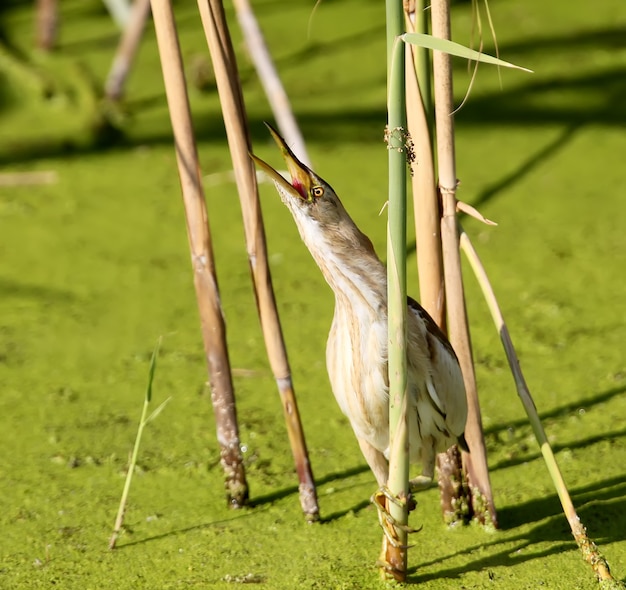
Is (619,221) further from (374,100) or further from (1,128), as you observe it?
(1,128)

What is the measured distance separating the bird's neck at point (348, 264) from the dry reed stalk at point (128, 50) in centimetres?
205

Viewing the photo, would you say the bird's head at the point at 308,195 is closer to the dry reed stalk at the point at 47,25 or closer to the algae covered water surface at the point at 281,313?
the algae covered water surface at the point at 281,313

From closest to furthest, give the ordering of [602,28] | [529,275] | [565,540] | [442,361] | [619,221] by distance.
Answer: [442,361]
[565,540]
[529,275]
[619,221]
[602,28]

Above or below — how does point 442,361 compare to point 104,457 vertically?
above

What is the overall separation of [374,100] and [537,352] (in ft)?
4.75

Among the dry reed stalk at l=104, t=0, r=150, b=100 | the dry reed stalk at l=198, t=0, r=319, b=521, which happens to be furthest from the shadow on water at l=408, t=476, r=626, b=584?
the dry reed stalk at l=104, t=0, r=150, b=100

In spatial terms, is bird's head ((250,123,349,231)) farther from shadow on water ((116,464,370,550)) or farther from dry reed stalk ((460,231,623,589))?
shadow on water ((116,464,370,550))

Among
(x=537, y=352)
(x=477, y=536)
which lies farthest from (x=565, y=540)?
(x=537, y=352)

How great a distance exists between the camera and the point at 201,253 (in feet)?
5.24

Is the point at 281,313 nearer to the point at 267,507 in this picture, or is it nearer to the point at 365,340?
the point at 267,507

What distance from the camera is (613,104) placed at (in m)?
3.26

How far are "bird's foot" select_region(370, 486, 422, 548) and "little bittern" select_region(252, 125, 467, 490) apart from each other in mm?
87

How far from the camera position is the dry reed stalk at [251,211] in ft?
4.83

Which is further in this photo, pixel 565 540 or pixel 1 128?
pixel 1 128
